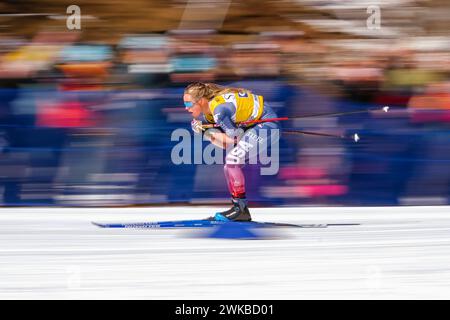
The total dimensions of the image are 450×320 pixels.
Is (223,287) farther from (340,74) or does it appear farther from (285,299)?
(340,74)

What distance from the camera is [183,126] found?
8.25 m

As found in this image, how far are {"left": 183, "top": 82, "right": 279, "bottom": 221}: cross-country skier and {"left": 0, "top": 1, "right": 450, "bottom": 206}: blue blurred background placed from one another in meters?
1.73

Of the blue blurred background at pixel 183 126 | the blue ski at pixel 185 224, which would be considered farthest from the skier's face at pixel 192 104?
the blue blurred background at pixel 183 126

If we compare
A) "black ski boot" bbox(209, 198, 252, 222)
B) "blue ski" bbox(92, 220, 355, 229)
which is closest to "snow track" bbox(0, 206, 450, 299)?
"blue ski" bbox(92, 220, 355, 229)

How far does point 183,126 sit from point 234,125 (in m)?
2.00

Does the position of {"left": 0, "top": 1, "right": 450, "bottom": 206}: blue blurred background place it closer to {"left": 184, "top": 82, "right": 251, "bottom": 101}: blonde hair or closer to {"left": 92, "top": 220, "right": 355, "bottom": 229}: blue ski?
{"left": 92, "top": 220, "right": 355, "bottom": 229}: blue ski

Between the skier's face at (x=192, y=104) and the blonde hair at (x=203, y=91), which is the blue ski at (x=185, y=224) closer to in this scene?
the skier's face at (x=192, y=104)

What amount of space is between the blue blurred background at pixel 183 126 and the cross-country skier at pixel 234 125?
A: 173 cm

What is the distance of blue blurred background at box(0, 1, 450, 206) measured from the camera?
324 inches

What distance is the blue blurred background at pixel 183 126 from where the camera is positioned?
324 inches

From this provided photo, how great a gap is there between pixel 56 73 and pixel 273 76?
2.26 metres

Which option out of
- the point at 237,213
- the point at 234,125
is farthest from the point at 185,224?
the point at 234,125

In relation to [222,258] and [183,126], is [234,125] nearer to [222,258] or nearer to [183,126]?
[222,258]

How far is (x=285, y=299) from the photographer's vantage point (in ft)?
15.3
